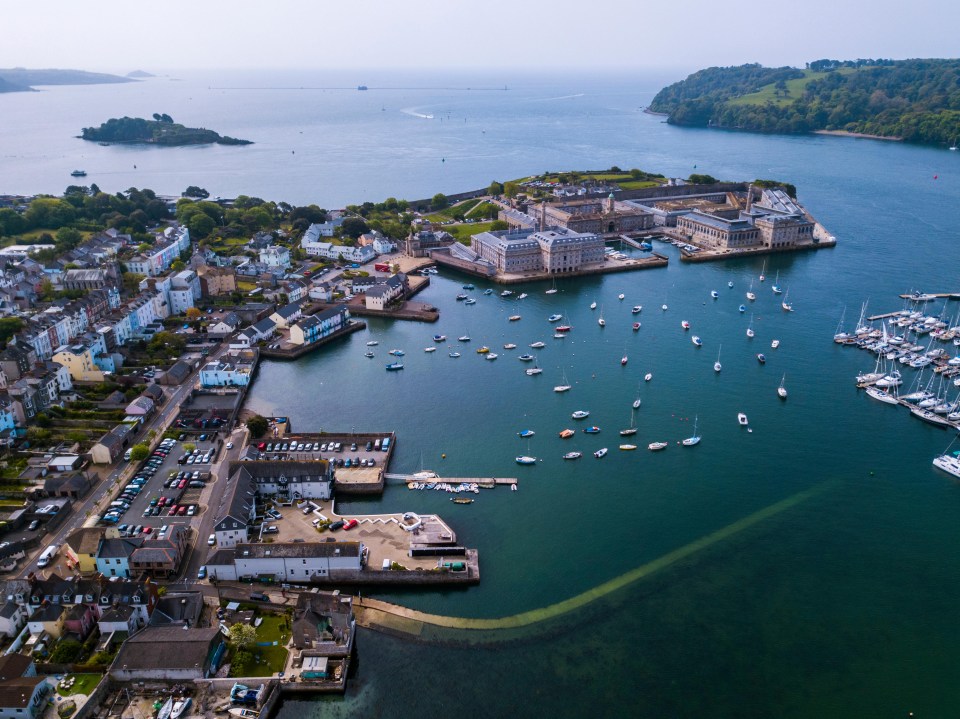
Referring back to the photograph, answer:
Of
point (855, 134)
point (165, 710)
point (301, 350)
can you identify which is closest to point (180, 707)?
point (165, 710)

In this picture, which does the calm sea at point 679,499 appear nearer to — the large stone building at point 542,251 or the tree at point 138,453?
the large stone building at point 542,251

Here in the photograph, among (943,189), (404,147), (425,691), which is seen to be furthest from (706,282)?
(404,147)

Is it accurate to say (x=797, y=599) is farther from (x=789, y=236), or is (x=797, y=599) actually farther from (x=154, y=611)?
(x=789, y=236)

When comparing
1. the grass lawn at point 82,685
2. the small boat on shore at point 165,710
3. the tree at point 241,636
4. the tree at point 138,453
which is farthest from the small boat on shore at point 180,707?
the tree at point 138,453

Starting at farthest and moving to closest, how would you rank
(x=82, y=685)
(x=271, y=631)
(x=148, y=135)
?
(x=148, y=135) < (x=271, y=631) < (x=82, y=685)

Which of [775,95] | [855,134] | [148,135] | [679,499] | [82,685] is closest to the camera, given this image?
[82,685]

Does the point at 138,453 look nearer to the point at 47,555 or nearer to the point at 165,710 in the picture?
the point at 47,555

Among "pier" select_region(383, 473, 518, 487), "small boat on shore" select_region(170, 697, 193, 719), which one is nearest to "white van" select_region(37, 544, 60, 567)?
"small boat on shore" select_region(170, 697, 193, 719)
